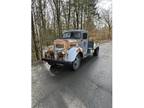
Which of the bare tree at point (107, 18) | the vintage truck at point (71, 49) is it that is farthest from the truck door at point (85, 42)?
the bare tree at point (107, 18)

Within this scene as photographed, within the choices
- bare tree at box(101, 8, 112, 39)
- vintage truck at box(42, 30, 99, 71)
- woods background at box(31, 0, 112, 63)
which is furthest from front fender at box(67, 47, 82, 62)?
bare tree at box(101, 8, 112, 39)

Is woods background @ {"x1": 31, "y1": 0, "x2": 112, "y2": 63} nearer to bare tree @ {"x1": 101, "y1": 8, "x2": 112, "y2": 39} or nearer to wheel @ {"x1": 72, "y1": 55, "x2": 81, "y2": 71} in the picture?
bare tree @ {"x1": 101, "y1": 8, "x2": 112, "y2": 39}

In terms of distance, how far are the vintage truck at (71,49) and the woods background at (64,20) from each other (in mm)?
37

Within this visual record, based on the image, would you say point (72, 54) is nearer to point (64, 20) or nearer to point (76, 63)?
point (76, 63)

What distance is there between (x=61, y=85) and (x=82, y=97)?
16 centimetres

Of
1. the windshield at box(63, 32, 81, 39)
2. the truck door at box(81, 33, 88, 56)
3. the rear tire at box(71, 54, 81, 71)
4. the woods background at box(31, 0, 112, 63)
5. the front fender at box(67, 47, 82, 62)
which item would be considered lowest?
the rear tire at box(71, 54, 81, 71)

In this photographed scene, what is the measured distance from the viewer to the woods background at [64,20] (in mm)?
1386

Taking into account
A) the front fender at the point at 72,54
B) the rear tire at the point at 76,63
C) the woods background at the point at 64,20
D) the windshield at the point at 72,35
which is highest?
the woods background at the point at 64,20

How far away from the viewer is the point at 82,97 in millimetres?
1353

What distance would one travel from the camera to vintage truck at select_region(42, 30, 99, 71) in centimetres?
138

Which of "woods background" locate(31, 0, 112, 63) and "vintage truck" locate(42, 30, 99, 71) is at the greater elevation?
"woods background" locate(31, 0, 112, 63)

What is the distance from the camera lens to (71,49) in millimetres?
1411

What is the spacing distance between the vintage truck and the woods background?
1.4 inches

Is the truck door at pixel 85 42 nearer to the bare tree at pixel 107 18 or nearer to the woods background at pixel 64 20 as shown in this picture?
the woods background at pixel 64 20
